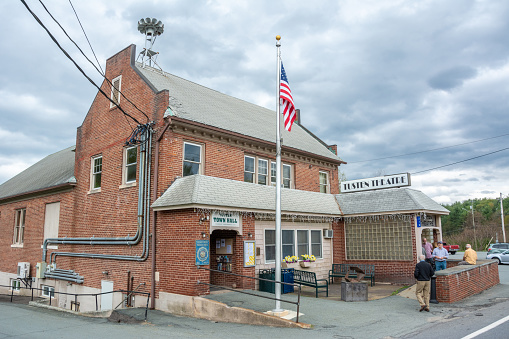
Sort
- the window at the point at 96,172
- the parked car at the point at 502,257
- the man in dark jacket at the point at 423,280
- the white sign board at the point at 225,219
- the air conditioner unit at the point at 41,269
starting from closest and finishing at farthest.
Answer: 1. the man in dark jacket at the point at 423,280
2. the white sign board at the point at 225,219
3. the window at the point at 96,172
4. the air conditioner unit at the point at 41,269
5. the parked car at the point at 502,257

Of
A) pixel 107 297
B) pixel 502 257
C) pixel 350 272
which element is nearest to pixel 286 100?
pixel 350 272

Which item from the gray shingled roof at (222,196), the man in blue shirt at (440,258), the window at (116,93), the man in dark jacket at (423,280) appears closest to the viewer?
the man in dark jacket at (423,280)

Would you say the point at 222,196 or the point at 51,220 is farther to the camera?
the point at 51,220

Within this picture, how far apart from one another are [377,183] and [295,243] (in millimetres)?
6008

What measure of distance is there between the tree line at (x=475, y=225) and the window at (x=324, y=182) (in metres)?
43.9

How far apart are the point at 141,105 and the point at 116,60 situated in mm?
3721

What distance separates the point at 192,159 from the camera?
15.8 metres

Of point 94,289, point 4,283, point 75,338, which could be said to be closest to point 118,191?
point 94,289

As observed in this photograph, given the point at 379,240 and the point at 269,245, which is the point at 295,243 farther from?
the point at 379,240

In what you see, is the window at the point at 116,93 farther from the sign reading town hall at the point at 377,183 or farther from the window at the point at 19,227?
the sign reading town hall at the point at 377,183

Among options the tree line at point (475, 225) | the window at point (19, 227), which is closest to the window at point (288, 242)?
the window at point (19, 227)

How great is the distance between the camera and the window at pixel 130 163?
1627 centimetres

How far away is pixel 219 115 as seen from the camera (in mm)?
18031

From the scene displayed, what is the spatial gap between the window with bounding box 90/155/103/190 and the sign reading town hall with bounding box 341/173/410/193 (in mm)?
12702
